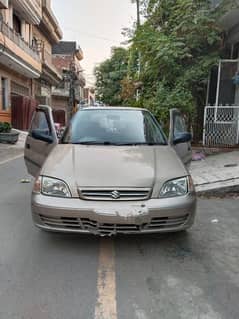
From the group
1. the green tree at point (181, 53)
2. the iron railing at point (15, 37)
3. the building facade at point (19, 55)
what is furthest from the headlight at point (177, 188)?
the iron railing at point (15, 37)

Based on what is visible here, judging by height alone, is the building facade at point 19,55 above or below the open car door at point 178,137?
above

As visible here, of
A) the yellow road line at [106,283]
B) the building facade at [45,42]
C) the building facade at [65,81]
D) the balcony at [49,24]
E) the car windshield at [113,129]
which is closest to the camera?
the yellow road line at [106,283]

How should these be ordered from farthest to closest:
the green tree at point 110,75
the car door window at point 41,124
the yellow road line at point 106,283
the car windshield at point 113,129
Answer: the green tree at point 110,75 < the car door window at point 41,124 < the car windshield at point 113,129 < the yellow road line at point 106,283

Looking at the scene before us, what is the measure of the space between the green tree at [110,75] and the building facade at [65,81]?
327cm

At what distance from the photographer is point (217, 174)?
716 cm

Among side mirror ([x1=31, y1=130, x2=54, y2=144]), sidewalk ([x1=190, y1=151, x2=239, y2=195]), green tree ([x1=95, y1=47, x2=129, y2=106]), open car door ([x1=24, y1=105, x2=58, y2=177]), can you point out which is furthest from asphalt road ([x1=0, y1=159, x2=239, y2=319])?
green tree ([x1=95, y1=47, x2=129, y2=106])

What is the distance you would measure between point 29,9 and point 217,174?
18.1m

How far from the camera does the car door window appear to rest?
17.1 ft

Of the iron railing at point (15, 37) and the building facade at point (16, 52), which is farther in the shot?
the building facade at point (16, 52)

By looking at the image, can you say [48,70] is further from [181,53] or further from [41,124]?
[41,124]

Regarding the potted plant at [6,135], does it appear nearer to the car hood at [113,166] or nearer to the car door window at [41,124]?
the car door window at [41,124]

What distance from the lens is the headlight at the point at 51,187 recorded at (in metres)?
3.51

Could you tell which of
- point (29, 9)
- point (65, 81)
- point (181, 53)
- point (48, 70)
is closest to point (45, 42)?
point (48, 70)

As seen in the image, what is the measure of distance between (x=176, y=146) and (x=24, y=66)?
17.1 m
